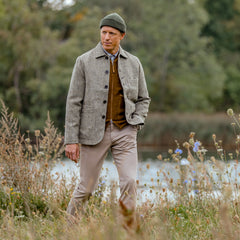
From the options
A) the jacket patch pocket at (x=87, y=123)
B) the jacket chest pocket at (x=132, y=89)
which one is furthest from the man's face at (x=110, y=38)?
the jacket patch pocket at (x=87, y=123)

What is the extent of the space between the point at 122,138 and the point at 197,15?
113 feet

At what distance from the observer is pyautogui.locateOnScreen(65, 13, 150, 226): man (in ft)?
14.7

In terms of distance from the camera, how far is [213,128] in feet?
84.9

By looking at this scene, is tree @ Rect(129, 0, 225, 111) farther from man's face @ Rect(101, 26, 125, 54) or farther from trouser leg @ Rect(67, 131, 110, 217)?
trouser leg @ Rect(67, 131, 110, 217)

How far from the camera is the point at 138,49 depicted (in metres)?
37.6

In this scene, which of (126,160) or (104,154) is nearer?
(126,160)

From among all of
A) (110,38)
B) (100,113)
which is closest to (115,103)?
(100,113)

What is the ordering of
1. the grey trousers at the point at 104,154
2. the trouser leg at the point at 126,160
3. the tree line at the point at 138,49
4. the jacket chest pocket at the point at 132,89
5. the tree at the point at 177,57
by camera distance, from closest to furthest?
1. the trouser leg at the point at 126,160
2. the grey trousers at the point at 104,154
3. the jacket chest pocket at the point at 132,89
4. the tree line at the point at 138,49
5. the tree at the point at 177,57

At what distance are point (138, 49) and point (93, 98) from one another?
33416 millimetres

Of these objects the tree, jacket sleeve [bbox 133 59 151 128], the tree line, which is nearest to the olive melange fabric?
jacket sleeve [bbox 133 59 151 128]

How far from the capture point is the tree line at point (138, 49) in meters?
26.8

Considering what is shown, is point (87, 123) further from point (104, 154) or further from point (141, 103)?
point (141, 103)

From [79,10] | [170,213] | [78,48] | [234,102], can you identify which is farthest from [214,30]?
[170,213]

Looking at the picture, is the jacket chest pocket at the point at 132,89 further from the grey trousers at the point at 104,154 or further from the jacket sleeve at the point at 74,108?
the jacket sleeve at the point at 74,108
